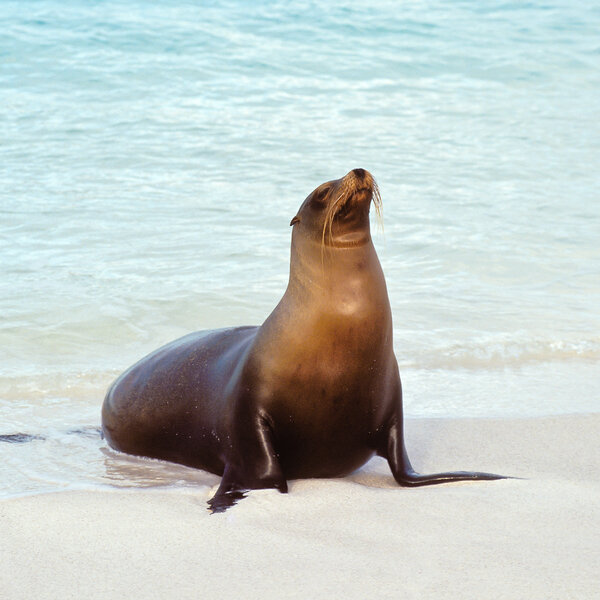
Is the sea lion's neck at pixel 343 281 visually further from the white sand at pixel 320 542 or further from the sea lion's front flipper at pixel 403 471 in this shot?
the white sand at pixel 320 542

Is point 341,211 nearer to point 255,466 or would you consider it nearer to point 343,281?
point 343,281

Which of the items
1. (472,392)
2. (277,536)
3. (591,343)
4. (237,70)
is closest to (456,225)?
(591,343)

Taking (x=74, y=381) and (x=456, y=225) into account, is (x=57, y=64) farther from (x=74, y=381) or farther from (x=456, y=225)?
(x=74, y=381)

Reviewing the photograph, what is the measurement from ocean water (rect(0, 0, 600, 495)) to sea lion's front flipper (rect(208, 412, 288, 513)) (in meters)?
0.44

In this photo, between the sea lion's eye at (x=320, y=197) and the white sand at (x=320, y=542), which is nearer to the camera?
the white sand at (x=320, y=542)

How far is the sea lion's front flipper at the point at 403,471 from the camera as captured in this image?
157 inches

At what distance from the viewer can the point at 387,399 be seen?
409cm

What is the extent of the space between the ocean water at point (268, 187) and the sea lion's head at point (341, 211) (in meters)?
1.18

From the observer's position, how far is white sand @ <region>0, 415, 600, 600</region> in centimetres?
293

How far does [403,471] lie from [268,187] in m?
7.29

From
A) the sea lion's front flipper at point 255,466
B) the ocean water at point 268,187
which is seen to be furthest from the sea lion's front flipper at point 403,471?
the ocean water at point 268,187

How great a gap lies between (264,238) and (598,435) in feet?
16.1

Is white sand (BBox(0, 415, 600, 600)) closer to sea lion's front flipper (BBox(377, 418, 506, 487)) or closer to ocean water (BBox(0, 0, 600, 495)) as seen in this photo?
sea lion's front flipper (BBox(377, 418, 506, 487))

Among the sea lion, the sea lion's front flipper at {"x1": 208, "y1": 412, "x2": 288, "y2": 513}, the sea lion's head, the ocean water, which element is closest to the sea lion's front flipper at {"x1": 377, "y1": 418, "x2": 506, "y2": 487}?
the sea lion
